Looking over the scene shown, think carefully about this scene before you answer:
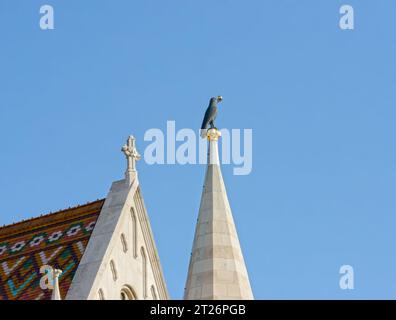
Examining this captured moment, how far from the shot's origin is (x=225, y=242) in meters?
28.6

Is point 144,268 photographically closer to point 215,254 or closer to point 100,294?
point 100,294

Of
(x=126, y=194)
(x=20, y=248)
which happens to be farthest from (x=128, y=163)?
(x=20, y=248)

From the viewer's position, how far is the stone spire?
28000mm

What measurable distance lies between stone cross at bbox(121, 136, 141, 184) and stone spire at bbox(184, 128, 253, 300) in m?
3.12

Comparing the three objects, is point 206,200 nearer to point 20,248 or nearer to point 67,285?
point 67,285

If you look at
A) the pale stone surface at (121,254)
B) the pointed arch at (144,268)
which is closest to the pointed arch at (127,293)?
the pale stone surface at (121,254)

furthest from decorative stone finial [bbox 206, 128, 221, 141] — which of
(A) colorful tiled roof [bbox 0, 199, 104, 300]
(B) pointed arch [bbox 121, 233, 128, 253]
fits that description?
(A) colorful tiled roof [bbox 0, 199, 104, 300]

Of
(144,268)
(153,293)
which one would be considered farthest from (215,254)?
(153,293)

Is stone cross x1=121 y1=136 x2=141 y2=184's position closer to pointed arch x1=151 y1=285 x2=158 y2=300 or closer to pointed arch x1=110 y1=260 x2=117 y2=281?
pointed arch x1=110 y1=260 x2=117 y2=281

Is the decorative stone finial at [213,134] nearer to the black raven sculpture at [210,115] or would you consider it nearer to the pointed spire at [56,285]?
the black raven sculpture at [210,115]

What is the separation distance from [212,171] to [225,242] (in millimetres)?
1578

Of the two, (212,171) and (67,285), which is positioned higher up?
(212,171)

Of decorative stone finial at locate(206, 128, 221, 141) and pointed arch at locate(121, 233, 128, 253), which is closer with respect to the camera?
decorative stone finial at locate(206, 128, 221, 141)

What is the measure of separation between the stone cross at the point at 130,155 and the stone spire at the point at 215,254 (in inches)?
123
